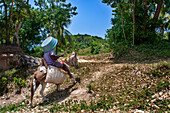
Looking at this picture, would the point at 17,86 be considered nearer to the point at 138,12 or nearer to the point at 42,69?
the point at 42,69

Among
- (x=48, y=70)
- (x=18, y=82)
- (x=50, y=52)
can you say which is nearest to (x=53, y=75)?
(x=48, y=70)

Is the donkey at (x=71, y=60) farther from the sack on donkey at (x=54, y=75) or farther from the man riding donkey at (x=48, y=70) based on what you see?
the sack on donkey at (x=54, y=75)

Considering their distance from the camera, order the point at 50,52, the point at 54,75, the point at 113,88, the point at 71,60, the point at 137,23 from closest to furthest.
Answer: the point at 113,88 < the point at 54,75 < the point at 50,52 < the point at 71,60 < the point at 137,23

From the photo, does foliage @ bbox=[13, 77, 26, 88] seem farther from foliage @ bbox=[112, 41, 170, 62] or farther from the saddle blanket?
foliage @ bbox=[112, 41, 170, 62]

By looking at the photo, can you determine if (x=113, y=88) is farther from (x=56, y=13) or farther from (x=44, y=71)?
(x=56, y=13)

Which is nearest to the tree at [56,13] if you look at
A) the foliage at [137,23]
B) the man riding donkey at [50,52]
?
the foliage at [137,23]

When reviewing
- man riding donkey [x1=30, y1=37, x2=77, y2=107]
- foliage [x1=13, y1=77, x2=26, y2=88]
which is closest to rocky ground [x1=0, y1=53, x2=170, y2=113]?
man riding donkey [x1=30, y1=37, x2=77, y2=107]

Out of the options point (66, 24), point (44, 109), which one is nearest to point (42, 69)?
point (44, 109)

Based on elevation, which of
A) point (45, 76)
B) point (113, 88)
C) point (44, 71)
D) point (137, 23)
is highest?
point (137, 23)

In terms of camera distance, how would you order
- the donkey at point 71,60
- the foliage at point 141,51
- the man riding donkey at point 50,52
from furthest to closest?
the foliage at point 141,51
the donkey at point 71,60
the man riding donkey at point 50,52

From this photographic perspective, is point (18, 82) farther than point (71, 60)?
Yes

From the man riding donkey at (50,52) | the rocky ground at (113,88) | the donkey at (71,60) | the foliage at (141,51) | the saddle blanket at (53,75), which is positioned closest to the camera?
the rocky ground at (113,88)

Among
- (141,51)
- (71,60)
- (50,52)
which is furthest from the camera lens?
(141,51)

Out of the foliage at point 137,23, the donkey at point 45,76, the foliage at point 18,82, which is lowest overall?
the foliage at point 18,82
